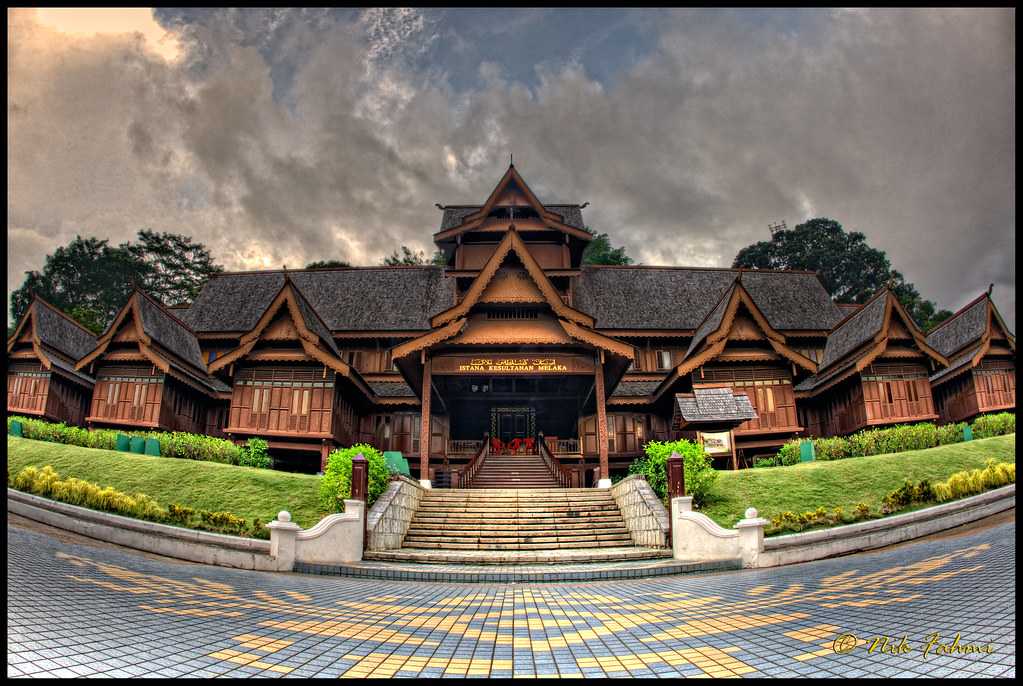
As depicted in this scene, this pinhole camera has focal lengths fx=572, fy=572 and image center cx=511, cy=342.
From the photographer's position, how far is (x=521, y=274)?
845 inches

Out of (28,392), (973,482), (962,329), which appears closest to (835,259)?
(962,329)

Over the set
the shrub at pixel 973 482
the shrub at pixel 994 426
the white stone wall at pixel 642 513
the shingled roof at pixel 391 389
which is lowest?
the white stone wall at pixel 642 513

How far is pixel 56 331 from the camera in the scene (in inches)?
981

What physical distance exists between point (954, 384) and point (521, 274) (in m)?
19.9

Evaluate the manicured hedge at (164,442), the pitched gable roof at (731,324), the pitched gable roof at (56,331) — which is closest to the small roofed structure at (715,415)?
the pitched gable roof at (731,324)

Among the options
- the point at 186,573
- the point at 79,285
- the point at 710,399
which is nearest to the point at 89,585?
the point at 186,573

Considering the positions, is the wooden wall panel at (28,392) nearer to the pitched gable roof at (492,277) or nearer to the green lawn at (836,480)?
the pitched gable roof at (492,277)

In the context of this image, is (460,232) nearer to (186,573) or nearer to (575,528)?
(575,528)

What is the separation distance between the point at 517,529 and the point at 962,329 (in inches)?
907

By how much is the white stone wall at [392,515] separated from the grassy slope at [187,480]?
6.02 ft

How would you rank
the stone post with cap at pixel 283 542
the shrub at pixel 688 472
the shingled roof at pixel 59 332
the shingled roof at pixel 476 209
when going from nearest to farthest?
the stone post with cap at pixel 283 542
the shrub at pixel 688 472
the shingled roof at pixel 59 332
the shingled roof at pixel 476 209

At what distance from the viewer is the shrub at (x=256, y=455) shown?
69.8 feet

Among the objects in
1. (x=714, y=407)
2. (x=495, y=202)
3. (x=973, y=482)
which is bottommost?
(x=973, y=482)

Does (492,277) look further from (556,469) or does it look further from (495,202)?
(495,202)
